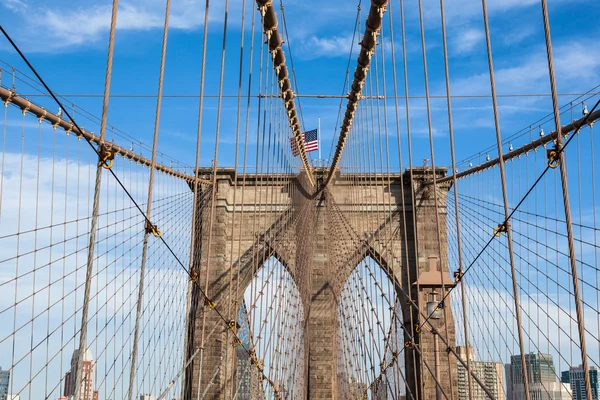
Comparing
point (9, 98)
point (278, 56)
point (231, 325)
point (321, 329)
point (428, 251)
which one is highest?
point (278, 56)

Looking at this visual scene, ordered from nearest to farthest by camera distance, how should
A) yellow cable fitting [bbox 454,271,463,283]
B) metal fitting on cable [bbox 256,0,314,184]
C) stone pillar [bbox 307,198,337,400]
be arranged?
yellow cable fitting [bbox 454,271,463,283]
metal fitting on cable [bbox 256,0,314,184]
stone pillar [bbox 307,198,337,400]

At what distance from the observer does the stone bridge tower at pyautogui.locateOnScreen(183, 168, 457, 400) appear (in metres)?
19.0

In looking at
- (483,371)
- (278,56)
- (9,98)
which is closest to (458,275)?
(278,56)

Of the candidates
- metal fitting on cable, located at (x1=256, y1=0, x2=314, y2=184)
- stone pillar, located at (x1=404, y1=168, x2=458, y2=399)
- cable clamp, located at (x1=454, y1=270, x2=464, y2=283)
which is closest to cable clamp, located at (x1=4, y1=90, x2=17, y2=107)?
metal fitting on cable, located at (x1=256, y1=0, x2=314, y2=184)

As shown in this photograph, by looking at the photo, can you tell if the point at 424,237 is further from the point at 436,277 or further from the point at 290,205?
the point at 436,277

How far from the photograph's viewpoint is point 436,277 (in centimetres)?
1109

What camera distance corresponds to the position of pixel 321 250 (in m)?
20.4

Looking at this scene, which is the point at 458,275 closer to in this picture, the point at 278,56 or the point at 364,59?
the point at 278,56

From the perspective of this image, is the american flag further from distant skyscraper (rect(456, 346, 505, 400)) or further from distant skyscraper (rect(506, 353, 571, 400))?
distant skyscraper (rect(506, 353, 571, 400))

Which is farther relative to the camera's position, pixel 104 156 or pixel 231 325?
pixel 231 325

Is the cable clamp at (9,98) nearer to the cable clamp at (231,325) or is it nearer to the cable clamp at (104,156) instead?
the cable clamp at (104,156)

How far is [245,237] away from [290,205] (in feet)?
6.94

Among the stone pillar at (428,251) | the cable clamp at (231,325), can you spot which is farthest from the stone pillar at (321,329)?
the cable clamp at (231,325)

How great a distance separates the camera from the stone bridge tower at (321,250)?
62.2 ft
